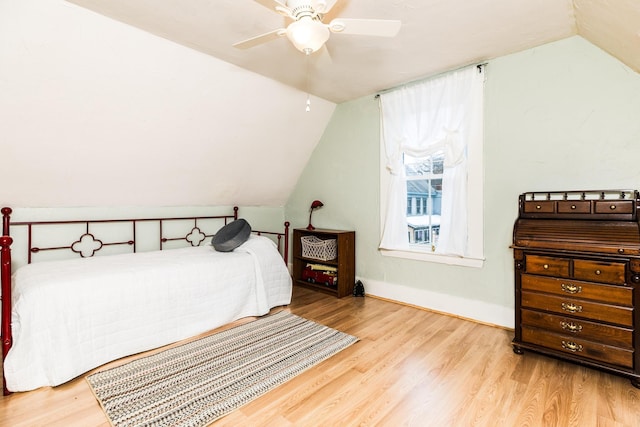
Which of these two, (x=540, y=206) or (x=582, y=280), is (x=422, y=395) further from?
(x=540, y=206)

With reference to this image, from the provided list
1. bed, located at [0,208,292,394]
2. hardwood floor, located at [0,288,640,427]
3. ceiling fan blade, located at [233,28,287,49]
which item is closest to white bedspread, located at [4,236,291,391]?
bed, located at [0,208,292,394]

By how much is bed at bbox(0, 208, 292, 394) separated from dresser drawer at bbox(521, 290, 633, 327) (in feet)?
7.05

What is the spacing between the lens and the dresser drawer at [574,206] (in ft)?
7.27

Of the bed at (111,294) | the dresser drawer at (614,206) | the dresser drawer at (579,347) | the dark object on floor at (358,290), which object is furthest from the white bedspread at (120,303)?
the dresser drawer at (614,206)

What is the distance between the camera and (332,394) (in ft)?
5.92

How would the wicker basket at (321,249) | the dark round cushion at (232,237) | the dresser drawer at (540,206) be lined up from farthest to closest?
the wicker basket at (321,249)
the dark round cushion at (232,237)
the dresser drawer at (540,206)

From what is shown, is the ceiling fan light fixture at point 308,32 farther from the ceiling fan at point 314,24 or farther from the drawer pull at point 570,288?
the drawer pull at point 570,288

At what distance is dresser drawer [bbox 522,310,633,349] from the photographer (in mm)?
1853

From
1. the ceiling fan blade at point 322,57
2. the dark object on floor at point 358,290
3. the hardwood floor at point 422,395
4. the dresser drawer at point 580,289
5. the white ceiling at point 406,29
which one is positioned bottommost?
the hardwood floor at point 422,395

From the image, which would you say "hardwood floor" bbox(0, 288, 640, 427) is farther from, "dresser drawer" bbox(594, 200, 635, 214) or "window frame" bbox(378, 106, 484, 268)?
"dresser drawer" bbox(594, 200, 635, 214)

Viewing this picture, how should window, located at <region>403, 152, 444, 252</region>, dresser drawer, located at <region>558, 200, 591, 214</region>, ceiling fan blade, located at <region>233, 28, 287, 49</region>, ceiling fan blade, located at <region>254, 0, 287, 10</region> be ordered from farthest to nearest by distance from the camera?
window, located at <region>403, 152, 444, 252</region> < dresser drawer, located at <region>558, 200, 591, 214</region> < ceiling fan blade, located at <region>233, 28, 287, 49</region> < ceiling fan blade, located at <region>254, 0, 287, 10</region>

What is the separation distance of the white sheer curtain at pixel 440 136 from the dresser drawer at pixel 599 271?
0.92m

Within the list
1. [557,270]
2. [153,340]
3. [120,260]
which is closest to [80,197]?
[120,260]

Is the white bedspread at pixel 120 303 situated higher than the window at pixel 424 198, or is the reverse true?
the window at pixel 424 198
